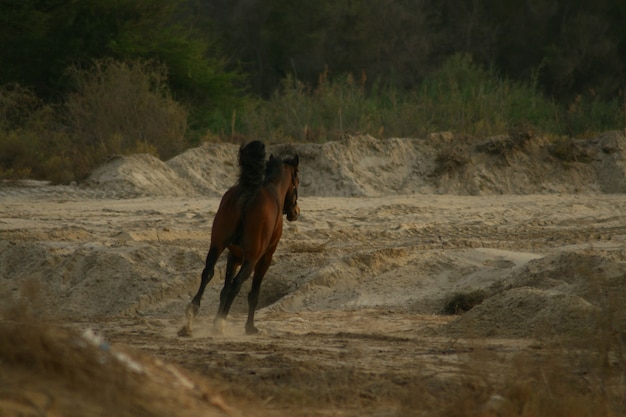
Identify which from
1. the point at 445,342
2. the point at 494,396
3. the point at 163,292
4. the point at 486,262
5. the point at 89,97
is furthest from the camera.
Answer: the point at 89,97

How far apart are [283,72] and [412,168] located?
900 inches

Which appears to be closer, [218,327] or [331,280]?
[218,327]

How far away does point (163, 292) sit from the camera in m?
11.6

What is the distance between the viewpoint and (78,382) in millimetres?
4844

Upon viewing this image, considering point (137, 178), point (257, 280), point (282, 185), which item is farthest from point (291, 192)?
point (137, 178)

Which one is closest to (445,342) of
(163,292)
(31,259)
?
(163,292)

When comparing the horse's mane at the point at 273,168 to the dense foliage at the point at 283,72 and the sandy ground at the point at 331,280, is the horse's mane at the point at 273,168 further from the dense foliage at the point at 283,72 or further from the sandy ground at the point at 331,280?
the dense foliage at the point at 283,72

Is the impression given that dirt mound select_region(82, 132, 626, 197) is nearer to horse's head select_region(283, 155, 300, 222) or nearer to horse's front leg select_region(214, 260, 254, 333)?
horse's head select_region(283, 155, 300, 222)

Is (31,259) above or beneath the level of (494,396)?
beneath

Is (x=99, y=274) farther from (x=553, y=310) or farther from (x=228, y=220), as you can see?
(x=553, y=310)

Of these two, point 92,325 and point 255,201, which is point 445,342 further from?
point 92,325

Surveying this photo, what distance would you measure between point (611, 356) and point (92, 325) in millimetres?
4453

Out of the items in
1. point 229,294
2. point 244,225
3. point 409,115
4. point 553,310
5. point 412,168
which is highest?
point 409,115

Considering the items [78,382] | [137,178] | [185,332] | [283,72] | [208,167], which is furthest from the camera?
[283,72]
